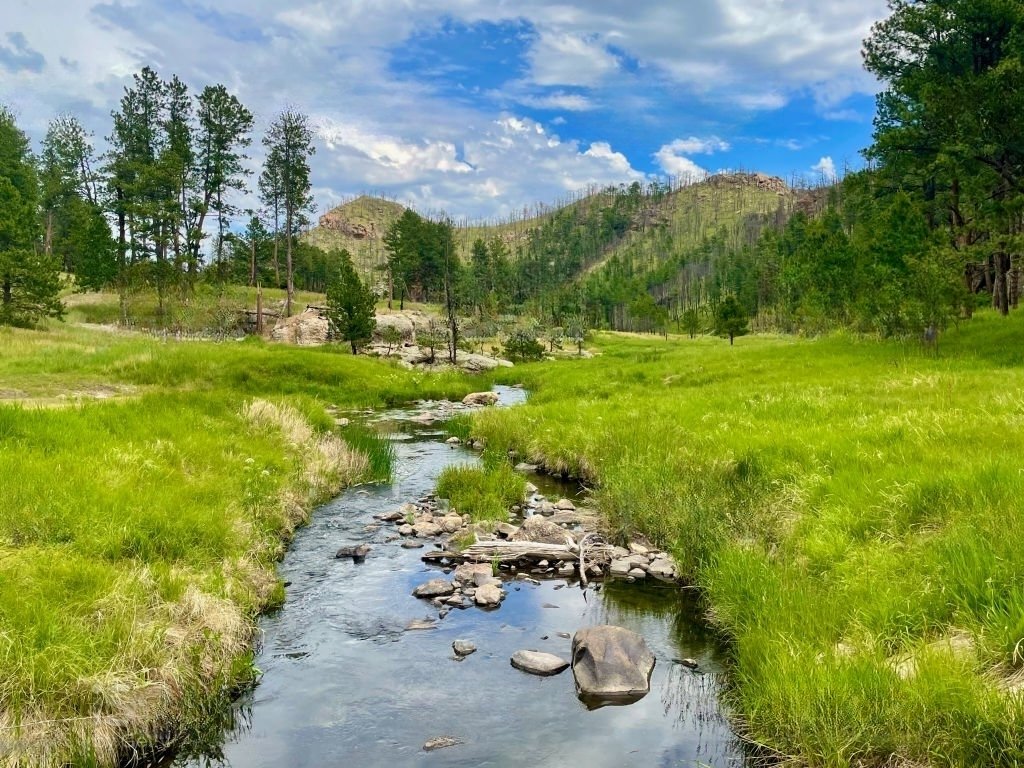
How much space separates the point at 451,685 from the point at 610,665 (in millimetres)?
2014

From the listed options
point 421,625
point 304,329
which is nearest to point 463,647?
point 421,625

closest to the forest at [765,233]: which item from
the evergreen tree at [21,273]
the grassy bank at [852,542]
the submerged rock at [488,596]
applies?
the evergreen tree at [21,273]

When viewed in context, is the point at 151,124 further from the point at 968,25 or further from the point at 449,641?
the point at 449,641

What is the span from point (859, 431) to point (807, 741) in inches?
397

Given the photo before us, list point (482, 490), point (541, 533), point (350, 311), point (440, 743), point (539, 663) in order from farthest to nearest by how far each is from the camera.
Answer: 1. point (350, 311)
2. point (482, 490)
3. point (541, 533)
4. point (539, 663)
5. point (440, 743)

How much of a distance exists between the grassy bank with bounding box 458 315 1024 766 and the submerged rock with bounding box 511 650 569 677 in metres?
2.20

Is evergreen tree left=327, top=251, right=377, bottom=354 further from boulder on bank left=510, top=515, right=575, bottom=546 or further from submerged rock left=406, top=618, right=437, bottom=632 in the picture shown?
submerged rock left=406, top=618, right=437, bottom=632

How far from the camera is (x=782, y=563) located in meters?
9.57

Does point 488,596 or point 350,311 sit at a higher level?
point 350,311

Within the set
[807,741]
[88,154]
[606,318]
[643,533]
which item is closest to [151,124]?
[88,154]

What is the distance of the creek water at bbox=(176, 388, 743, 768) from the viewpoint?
6773 mm

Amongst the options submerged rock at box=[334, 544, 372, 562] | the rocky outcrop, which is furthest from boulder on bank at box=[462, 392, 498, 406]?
the rocky outcrop

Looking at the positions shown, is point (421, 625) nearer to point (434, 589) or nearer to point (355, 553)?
point (434, 589)

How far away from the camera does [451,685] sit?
26.4 ft
